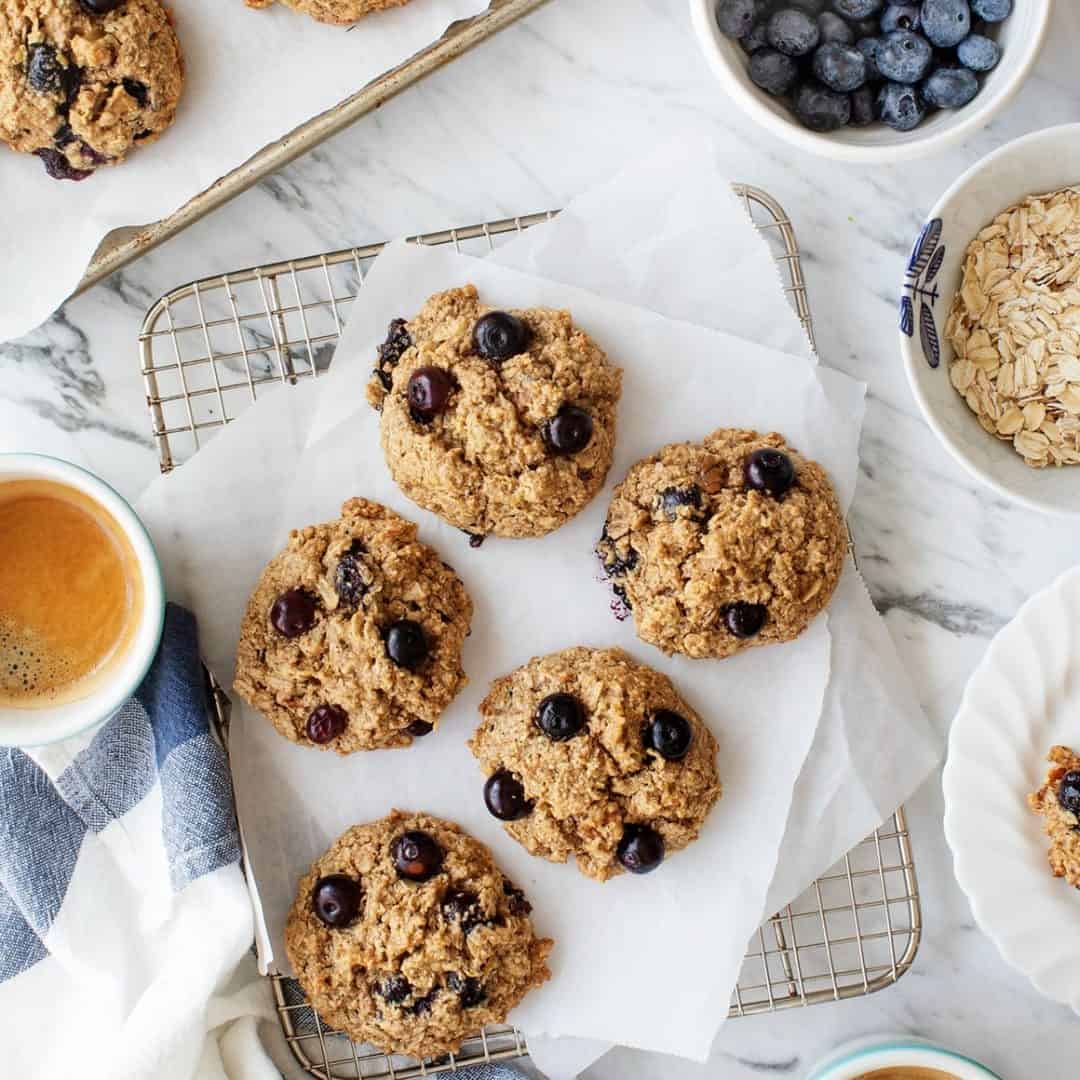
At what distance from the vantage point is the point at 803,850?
2082 millimetres

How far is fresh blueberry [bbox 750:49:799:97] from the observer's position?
76.6 inches

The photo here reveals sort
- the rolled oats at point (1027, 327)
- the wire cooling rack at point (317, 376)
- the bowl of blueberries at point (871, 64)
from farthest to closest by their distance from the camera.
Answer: the wire cooling rack at point (317, 376) < the rolled oats at point (1027, 327) < the bowl of blueberries at point (871, 64)

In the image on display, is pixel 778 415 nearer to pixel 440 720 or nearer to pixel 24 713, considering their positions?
pixel 440 720

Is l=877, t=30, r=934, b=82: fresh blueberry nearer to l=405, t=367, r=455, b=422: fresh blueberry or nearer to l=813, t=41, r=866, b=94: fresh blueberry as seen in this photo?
l=813, t=41, r=866, b=94: fresh blueberry

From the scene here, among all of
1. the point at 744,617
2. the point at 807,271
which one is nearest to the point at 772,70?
the point at 807,271

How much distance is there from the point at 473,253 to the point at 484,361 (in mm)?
298

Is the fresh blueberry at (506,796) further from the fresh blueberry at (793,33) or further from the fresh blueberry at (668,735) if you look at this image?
the fresh blueberry at (793,33)

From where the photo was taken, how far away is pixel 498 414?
6.29ft

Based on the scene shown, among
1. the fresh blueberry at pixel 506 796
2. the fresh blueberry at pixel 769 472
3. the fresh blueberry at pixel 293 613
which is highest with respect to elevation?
the fresh blueberry at pixel 769 472

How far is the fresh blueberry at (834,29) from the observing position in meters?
1.95

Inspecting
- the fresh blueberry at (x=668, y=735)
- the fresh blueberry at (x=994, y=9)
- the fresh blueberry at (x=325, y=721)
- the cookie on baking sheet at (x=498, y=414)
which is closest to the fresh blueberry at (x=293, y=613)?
the fresh blueberry at (x=325, y=721)

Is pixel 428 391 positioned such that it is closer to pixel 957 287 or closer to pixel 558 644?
pixel 558 644

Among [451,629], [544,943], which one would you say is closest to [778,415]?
[451,629]

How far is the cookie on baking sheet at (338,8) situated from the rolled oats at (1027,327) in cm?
104
